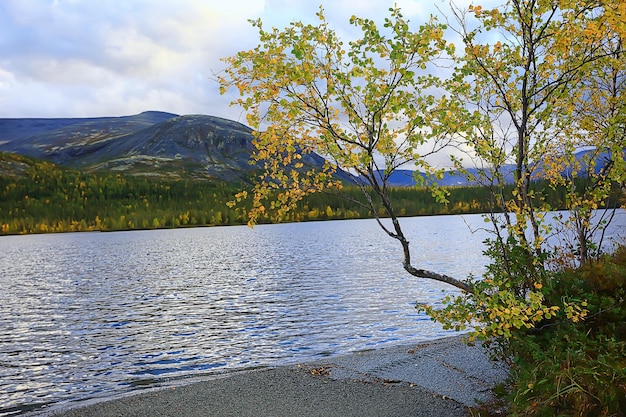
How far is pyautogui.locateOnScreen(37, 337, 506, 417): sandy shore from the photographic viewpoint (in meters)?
12.8

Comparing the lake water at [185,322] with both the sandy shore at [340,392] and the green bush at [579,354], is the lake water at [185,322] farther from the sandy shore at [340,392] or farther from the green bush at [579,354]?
the green bush at [579,354]

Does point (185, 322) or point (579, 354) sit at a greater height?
point (579, 354)

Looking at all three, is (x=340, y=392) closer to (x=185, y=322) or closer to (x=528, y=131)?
(x=528, y=131)

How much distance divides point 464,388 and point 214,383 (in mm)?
7178

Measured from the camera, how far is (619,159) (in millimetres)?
11766

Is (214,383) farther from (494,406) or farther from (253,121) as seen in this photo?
(253,121)

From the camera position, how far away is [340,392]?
14.0m

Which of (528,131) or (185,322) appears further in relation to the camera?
(185,322)

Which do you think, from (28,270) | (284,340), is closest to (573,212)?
(284,340)

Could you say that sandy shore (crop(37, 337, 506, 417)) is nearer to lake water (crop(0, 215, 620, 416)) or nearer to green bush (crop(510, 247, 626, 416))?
green bush (crop(510, 247, 626, 416))

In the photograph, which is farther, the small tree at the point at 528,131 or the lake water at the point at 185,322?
the lake water at the point at 185,322

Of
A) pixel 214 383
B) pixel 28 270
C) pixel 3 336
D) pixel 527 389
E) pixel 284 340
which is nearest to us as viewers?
pixel 527 389

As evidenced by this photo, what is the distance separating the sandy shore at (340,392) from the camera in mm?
12758

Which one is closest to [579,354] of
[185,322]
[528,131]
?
[528,131]
